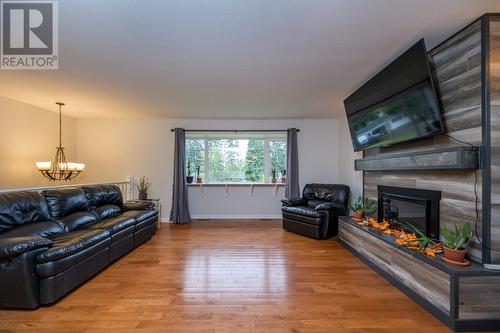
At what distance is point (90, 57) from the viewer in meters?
2.63

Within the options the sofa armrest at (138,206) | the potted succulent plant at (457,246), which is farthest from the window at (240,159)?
the potted succulent plant at (457,246)

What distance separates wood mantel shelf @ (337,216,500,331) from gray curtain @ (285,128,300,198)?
3.16 m

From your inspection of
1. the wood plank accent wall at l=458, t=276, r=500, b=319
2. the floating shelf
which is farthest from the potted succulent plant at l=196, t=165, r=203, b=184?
the wood plank accent wall at l=458, t=276, r=500, b=319

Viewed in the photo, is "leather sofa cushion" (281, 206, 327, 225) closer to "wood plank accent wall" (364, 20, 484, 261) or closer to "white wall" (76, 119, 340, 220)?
"white wall" (76, 119, 340, 220)

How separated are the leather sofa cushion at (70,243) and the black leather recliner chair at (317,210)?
318cm

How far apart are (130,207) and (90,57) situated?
280 centimetres

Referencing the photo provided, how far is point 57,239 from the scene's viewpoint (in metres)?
2.62

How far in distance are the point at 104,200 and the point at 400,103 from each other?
4692 millimetres

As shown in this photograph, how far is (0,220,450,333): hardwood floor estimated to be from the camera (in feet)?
6.42

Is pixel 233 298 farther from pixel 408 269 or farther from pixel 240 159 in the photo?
pixel 240 159

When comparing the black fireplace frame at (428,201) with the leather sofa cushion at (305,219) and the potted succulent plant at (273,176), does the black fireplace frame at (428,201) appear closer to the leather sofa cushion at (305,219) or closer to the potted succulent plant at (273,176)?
the leather sofa cushion at (305,219)

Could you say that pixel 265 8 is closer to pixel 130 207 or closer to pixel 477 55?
pixel 477 55

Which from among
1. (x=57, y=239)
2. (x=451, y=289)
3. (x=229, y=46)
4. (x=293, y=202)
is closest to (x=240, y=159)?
(x=293, y=202)

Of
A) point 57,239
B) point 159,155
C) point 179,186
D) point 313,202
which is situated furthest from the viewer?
point 159,155
